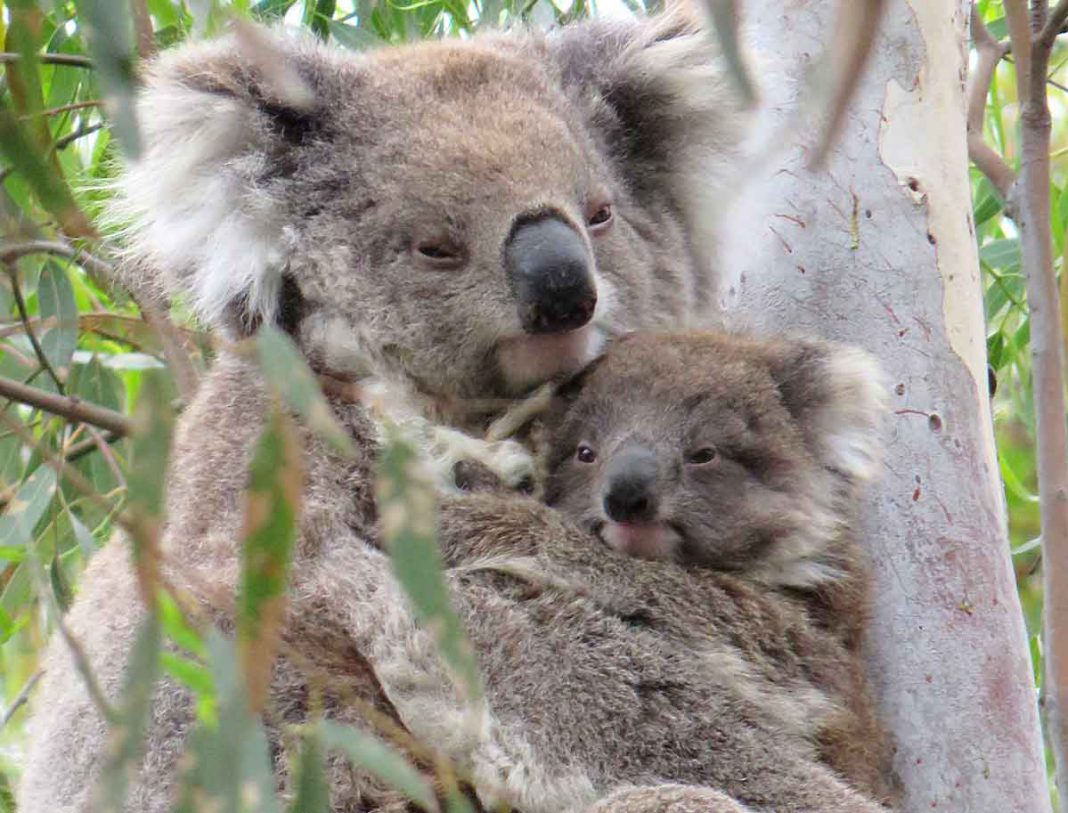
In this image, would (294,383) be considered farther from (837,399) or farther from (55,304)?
(55,304)

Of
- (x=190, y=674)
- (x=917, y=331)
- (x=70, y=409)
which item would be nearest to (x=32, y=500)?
(x=70, y=409)

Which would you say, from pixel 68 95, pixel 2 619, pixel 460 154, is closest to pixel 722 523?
pixel 460 154

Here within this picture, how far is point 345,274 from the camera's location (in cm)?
250

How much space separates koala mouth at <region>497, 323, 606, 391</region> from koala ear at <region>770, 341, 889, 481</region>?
35 cm

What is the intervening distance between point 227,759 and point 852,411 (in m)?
1.45

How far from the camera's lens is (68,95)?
3449 mm

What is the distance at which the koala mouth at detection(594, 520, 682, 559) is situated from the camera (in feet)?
7.67

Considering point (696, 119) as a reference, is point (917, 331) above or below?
below

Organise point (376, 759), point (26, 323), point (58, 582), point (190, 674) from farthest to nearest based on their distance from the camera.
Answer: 1. point (58, 582)
2. point (26, 323)
3. point (190, 674)
4. point (376, 759)

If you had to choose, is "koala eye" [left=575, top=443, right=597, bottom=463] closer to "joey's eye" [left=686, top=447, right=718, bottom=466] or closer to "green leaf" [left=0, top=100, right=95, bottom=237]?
"joey's eye" [left=686, top=447, right=718, bottom=466]

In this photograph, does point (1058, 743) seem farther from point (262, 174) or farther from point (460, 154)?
point (262, 174)

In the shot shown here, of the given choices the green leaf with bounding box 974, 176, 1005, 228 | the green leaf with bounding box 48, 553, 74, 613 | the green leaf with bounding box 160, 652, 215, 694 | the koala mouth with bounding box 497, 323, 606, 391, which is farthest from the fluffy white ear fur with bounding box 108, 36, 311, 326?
the green leaf with bounding box 974, 176, 1005, 228

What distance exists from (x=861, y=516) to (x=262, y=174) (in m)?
1.19

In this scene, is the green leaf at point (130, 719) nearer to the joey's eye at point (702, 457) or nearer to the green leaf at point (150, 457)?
the green leaf at point (150, 457)
